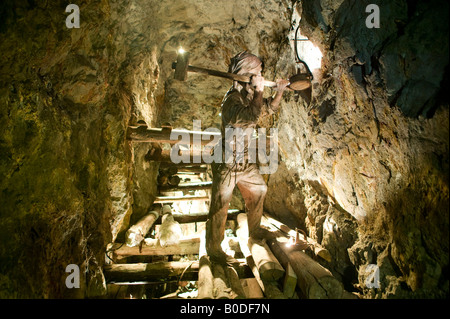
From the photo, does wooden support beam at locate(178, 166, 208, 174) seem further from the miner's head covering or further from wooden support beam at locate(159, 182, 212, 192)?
the miner's head covering

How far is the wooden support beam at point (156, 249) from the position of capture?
3.82m

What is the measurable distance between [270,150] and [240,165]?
4.93ft

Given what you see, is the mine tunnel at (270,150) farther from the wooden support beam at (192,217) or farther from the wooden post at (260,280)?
the wooden support beam at (192,217)

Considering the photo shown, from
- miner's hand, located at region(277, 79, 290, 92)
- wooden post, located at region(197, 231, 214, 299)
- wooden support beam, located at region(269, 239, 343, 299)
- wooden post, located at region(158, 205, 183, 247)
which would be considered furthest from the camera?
wooden post, located at region(158, 205, 183, 247)

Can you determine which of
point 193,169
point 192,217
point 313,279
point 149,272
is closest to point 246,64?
point 313,279

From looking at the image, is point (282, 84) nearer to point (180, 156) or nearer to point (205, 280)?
point (205, 280)

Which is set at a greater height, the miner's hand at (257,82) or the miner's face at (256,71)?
the miner's face at (256,71)

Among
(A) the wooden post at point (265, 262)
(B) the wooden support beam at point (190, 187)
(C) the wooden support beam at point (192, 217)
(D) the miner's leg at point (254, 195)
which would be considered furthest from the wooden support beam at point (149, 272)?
(B) the wooden support beam at point (190, 187)

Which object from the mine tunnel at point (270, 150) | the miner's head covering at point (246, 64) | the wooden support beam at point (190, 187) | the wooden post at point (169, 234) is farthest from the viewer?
the wooden support beam at point (190, 187)

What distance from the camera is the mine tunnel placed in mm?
1619

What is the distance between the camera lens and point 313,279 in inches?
88.4

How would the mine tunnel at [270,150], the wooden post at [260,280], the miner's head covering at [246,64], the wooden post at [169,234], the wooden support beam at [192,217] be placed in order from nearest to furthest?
the mine tunnel at [270,150]
the wooden post at [260,280]
the miner's head covering at [246,64]
the wooden post at [169,234]
the wooden support beam at [192,217]

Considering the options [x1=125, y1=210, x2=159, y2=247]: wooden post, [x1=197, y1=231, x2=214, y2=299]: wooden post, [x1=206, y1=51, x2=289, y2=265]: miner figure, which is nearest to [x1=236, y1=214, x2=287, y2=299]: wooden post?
[x1=206, y1=51, x2=289, y2=265]: miner figure

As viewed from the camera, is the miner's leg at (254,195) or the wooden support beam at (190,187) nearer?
the miner's leg at (254,195)
